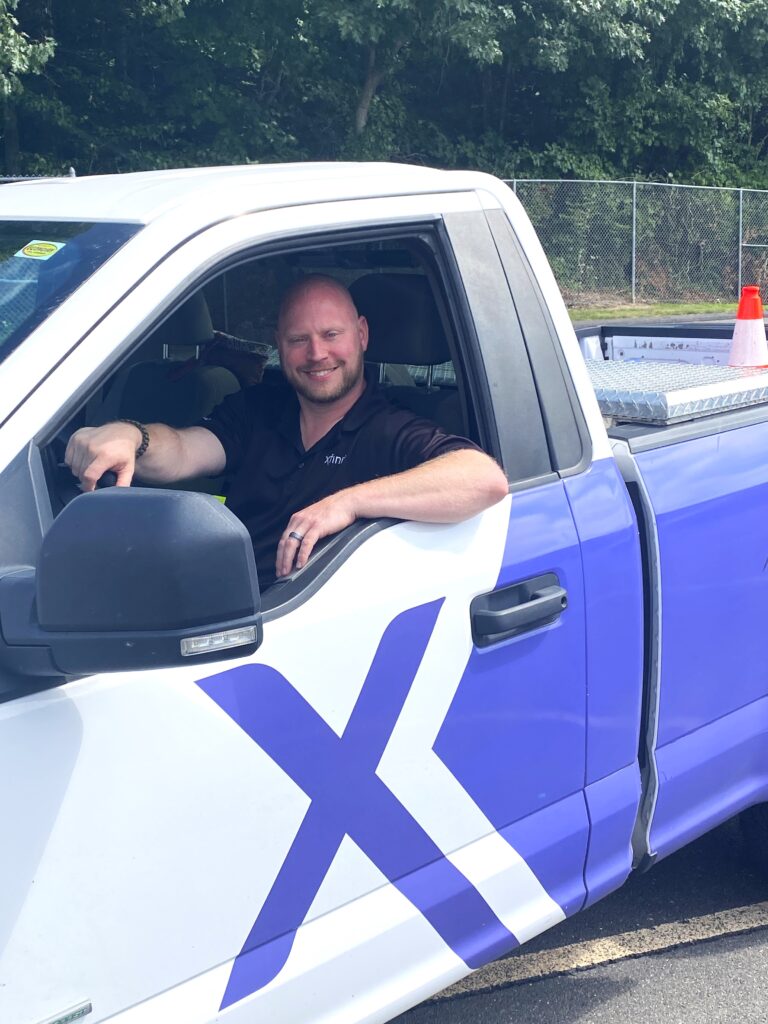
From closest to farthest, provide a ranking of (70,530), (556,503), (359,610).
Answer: (70,530) → (359,610) → (556,503)

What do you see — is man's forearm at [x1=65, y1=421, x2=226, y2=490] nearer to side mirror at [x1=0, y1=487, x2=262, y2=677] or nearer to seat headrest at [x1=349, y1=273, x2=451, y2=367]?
seat headrest at [x1=349, y1=273, x2=451, y2=367]

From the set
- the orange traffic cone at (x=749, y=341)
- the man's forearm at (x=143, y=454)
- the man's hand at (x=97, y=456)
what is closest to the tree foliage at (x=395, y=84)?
the orange traffic cone at (x=749, y=341)

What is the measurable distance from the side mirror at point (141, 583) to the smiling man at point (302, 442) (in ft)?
2.71

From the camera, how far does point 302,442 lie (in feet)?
9.24

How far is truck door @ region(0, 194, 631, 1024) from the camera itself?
170cm

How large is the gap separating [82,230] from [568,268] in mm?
20233

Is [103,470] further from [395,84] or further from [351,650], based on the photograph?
[395,84]

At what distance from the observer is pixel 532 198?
816 inches

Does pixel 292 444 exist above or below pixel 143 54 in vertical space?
below

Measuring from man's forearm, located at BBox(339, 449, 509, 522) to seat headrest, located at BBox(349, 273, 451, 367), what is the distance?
0.37 metres

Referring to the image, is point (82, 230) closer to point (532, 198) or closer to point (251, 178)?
point (251, 178)

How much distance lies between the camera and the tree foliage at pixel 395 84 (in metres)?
20.0

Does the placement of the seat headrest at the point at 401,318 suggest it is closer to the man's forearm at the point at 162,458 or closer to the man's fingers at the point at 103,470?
the man's forearm at the point at 162,458

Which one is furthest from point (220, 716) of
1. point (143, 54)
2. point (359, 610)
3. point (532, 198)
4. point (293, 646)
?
point (143, 54)
